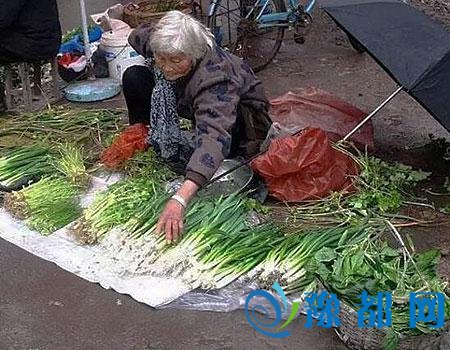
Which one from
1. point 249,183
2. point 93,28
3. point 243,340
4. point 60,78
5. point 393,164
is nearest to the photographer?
point 243,340

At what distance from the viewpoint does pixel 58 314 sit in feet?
11.5

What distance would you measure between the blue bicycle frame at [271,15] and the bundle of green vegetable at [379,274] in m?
3.25

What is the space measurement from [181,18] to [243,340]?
158 centimetres

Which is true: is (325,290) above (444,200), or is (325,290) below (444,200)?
above

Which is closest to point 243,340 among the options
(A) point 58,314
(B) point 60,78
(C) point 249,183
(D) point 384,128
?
(A) point 58,314

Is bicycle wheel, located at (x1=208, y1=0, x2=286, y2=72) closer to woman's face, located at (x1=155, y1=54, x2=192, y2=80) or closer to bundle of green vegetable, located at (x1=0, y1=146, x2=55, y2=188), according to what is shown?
bundle of green vegetable, located at (x1=0, y1=146, x2=55, y2=188)

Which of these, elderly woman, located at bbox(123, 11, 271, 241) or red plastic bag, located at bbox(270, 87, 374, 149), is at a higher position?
elderly woman, located at bbox(123, 11, 271, 241)

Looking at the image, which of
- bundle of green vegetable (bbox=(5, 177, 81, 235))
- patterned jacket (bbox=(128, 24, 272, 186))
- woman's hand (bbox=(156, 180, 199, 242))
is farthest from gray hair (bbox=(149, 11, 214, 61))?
bundle of green vegetable (bbox=(5, 177, 81, 235))

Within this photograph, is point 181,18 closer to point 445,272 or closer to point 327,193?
point 327,193

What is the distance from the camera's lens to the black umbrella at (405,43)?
12.1 ft

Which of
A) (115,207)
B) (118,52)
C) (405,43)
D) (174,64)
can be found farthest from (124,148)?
(118,52)

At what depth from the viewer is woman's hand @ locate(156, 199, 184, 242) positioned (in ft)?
11.9

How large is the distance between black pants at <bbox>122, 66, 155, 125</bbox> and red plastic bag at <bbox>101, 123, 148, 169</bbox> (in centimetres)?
19

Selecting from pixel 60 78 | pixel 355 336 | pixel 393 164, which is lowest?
pixel 60 78
